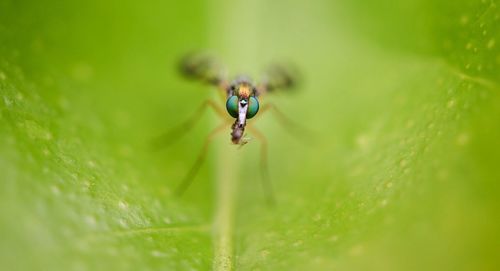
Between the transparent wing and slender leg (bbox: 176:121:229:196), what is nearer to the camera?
slender leg (bbox: 176:121:229:196)

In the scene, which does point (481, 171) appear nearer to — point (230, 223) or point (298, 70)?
point (230, 223)

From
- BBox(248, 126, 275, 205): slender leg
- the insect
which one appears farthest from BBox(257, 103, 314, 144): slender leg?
BBox(248, 126, 275, 205): slender leg

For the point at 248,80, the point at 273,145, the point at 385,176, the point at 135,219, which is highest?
the point at 248,80

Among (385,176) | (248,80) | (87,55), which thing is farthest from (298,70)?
(385,176)

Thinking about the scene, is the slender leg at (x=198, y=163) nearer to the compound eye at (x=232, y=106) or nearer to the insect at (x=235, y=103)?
the insect at (x=235, y=103)

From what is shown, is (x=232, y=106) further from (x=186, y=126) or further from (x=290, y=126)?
(x=290, y=126)

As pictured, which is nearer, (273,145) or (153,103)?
(153,103)

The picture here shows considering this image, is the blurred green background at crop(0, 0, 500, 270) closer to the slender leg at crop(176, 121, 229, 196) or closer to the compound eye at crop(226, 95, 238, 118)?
the slender leg at crop(176, 121, 229, 196)
